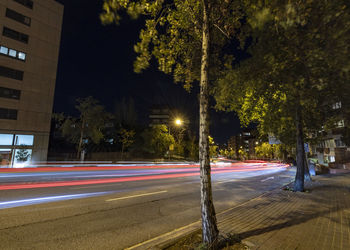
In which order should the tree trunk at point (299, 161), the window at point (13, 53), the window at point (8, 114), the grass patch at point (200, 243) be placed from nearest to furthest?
the grass patch at point (200, 243) < the tree trunk at point (299, 161) < the window at point (8, 114) < the window at point (13, 53)

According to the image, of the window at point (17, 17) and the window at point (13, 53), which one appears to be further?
the window at point (17, 17)

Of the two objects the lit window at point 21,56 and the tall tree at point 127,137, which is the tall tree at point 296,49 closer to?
the tall tree at point 127,137

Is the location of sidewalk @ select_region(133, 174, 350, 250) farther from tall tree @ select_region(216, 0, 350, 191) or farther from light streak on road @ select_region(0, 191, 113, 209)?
light streak on road @ select_region(0, 191, 113, 209)

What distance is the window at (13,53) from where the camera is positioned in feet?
92.8

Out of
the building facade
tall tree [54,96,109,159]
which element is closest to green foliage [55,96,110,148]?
tall tree [54,96,109,159]

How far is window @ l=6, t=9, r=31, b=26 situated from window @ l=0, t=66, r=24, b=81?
332 inches

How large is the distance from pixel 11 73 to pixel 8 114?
6.51 metres

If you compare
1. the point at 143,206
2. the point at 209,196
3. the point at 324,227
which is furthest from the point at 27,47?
the point at 324,227

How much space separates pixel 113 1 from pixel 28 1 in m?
40.4

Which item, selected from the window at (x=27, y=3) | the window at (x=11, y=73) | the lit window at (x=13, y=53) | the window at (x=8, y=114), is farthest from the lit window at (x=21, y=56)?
the window at (x=8, y=114)

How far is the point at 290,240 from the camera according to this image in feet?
15.1

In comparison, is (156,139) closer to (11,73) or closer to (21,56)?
(11,73)

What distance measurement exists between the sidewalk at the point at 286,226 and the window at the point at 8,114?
1376 inches

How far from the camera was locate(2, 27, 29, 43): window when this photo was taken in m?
28.8
